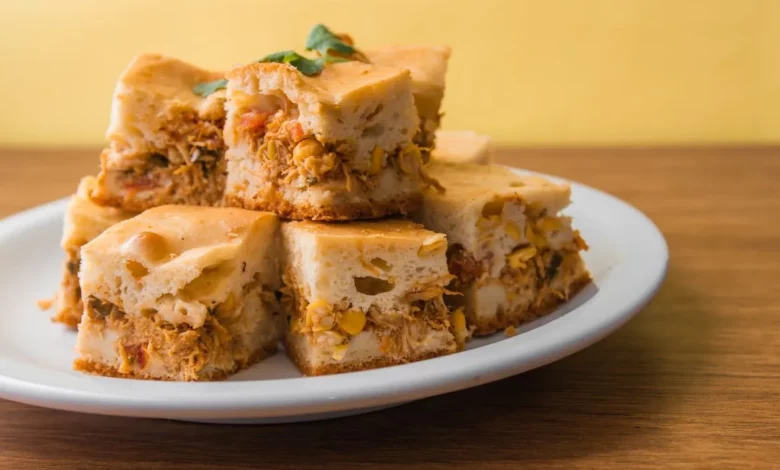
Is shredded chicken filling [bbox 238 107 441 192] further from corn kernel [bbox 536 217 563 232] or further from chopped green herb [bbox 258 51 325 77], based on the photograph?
corn kernel [bbox 536 217 563 232]

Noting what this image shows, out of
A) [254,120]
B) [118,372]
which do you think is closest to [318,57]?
[254,120]

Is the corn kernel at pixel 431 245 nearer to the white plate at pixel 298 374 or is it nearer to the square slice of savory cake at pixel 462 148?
the white plate at pixel 298 374

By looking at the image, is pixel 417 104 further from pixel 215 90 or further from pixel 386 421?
pixel 386 421

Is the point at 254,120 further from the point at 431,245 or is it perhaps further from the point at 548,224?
the point at 548,224

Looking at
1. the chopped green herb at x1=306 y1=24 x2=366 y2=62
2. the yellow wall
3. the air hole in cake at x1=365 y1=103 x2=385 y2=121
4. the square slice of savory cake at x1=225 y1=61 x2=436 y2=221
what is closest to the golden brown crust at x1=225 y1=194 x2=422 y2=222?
the square slice of savory cake at x1=225 y1=61 x2=436 y2=221

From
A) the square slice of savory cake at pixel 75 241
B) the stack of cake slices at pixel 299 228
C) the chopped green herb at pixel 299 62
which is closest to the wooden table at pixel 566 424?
the stack of cake slices at pixel 299 228

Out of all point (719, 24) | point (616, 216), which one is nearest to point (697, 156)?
point (719, 24)
